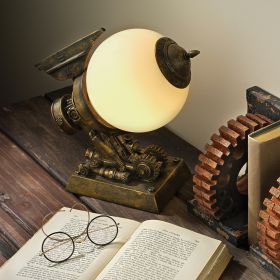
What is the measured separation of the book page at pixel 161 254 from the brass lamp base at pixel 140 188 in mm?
99

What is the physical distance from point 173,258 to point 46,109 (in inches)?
30.3

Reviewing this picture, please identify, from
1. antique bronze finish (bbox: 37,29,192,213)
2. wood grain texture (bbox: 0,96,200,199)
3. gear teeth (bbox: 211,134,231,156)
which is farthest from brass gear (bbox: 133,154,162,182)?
gear teeth (bbox: 211,134,231,156)

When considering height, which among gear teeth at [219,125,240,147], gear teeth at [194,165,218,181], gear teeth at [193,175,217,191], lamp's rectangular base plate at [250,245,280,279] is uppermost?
gear teeth at [219,125,240,147]

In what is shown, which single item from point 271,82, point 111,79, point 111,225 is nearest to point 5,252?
point 111,225

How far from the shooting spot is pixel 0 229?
1.54 meters

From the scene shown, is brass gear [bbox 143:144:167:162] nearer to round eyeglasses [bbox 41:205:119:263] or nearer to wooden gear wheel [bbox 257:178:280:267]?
round eyeglasses [bbox 41:205:119:263]

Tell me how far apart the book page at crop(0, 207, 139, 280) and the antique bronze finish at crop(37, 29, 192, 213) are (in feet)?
0.31

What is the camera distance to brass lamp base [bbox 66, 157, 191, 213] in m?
1.57

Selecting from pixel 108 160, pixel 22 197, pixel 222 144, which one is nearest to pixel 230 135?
pixel 222 144

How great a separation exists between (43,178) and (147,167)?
1.00ft

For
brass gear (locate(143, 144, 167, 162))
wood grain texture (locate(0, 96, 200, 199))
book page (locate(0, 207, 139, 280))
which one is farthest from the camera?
wood grain texture (locate(0, 96, 200, 199))

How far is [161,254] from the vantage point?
1399 millimetres

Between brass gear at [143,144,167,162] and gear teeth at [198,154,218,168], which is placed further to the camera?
brass gear at [143,144,167,162]

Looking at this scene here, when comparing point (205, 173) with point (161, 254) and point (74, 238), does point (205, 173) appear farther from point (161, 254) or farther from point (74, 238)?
point (74, 238)
